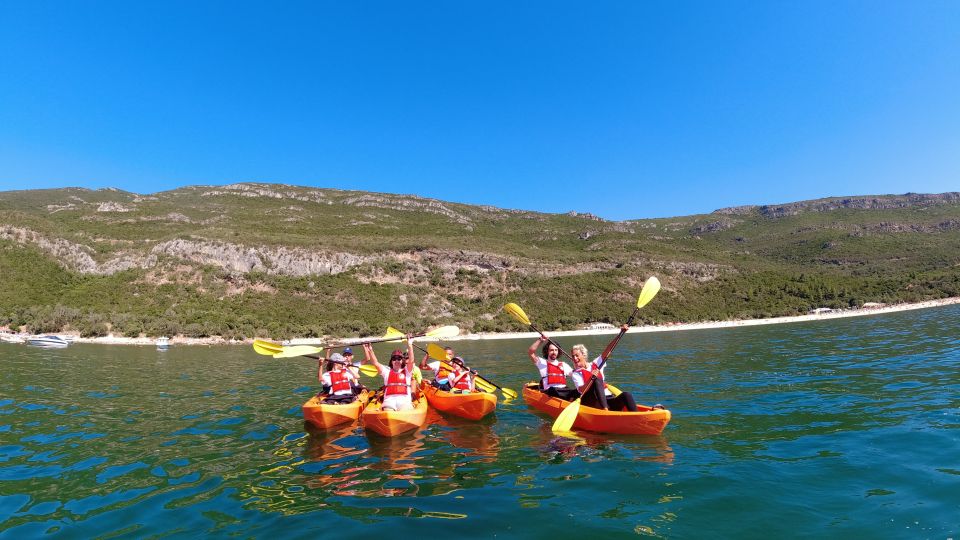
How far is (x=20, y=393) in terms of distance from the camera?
16297 mm

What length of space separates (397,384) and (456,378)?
153 inches

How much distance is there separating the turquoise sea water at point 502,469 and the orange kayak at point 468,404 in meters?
0.34

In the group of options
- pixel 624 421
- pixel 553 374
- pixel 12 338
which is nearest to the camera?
pixel 624 421

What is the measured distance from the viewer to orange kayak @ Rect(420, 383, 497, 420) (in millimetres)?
12008

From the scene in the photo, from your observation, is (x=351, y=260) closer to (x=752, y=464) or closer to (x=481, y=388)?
(x=481, y=388)

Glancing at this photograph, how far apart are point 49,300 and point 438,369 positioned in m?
57.7

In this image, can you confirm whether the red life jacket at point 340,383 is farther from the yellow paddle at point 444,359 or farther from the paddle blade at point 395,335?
the yellow paddle at point 444,359

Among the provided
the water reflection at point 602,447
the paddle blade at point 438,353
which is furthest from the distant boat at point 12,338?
the water reflection at point 602,447

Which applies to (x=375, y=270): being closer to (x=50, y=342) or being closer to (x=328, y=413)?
(x=50, y=342)

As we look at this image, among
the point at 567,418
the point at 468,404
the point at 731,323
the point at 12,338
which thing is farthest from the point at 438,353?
the point at 731,323

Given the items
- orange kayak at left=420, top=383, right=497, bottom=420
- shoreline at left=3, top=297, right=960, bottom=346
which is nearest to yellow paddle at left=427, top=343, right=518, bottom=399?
orange kayak at left=420, top=383, right=497, bottom=420

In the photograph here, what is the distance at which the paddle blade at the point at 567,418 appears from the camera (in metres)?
9.80

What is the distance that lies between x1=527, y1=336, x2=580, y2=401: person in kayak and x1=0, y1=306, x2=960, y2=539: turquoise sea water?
992 mm

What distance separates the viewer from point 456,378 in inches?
577
